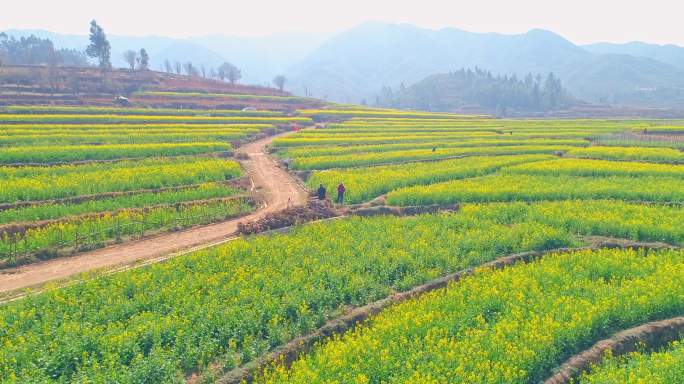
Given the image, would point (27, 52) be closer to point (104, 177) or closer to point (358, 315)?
point (104, 177)

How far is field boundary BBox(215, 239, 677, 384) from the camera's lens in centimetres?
1143

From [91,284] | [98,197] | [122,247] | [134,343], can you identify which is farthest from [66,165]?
[134,343]

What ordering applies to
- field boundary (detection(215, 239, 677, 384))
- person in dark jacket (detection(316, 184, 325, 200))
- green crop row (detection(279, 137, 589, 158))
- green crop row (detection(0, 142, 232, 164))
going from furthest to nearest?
green crop row (detection(279, 137, 589, 158)), green crop row (detection(0, 142, 232, 164)), person in dark jacket (detection(316, 184, 325, 200)), field boundary (detection(215, 239, 677, 384))

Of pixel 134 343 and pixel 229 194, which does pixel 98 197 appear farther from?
pixel 134 343

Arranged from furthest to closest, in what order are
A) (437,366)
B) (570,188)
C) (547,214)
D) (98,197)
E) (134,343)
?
(570,188) → (98,197) → (547,214) → (134,343) → (437,366)

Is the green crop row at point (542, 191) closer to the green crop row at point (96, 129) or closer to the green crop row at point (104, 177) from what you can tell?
the green crop row at point (104, 177)

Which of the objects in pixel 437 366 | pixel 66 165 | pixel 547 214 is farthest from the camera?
pixel 66 165

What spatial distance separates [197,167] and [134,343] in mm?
22927

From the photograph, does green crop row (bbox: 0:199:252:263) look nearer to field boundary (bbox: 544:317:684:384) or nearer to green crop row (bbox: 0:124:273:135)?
field boundary (bbox: 544:317:684:384)

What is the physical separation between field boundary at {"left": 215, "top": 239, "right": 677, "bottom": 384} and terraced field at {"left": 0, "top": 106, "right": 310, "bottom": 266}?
43.0ft

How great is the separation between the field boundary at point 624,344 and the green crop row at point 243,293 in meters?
0.94

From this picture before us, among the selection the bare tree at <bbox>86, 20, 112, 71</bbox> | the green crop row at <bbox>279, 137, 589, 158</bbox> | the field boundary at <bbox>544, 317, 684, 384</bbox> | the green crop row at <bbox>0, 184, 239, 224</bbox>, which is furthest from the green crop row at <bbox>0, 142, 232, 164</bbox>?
the bare tree at <bbox>86, 20, 112, 71</bbox>

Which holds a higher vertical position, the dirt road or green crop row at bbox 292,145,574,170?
green crop row at bbox 292,145,574,170

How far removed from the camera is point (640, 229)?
20.8m
